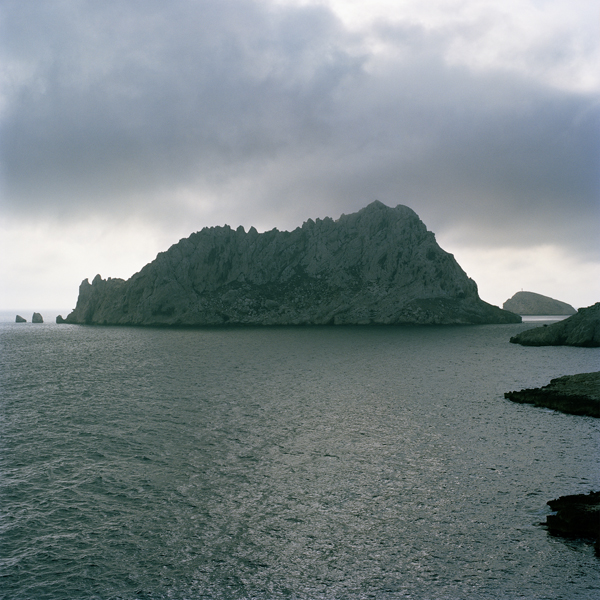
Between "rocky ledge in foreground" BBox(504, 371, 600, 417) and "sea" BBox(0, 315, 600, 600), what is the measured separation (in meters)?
2.02

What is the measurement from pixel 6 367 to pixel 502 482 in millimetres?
75710

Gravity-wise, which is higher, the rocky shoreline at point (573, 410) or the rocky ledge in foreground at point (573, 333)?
the rocky ledge in foreground at point (573, 333)

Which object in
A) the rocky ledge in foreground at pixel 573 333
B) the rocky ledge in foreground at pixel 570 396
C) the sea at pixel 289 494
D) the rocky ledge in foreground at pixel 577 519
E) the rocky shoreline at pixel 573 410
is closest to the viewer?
the sea at pixel 289 494

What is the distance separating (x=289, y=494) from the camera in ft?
69.4

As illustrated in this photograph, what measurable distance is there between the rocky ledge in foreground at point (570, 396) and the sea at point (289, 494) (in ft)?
6.62

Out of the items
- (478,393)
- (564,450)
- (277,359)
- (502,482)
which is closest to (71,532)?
(502,482)

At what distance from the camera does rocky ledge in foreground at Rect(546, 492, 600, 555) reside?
17109 mm

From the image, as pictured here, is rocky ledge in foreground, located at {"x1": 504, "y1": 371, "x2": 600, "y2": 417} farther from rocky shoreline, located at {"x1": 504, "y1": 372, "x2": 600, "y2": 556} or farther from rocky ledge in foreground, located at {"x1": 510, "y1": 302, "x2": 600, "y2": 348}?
rocky ledge in foreground, located at {"x1": 510, "y1": 302, "x2": 600, "y2": 348}

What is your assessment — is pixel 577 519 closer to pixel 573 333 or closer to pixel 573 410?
pixel 573 410

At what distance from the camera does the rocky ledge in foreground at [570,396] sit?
3803 cm

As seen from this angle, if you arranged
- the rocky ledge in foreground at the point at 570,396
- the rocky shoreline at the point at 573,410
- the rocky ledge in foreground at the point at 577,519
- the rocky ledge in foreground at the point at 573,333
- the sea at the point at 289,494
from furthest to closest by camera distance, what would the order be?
the rocky ledge in foreground at the point at 573,333, the rocky ledge in foreground at the point at 570,396, the rocky shoreline at the point at 573,410, the rocky ledge in foreground at the point at 577,519, the sea at the point at 289,494

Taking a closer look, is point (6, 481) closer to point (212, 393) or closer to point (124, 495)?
point (124, 495)

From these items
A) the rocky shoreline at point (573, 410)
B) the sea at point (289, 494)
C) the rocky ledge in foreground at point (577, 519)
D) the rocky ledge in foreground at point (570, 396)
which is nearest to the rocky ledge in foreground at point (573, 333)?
the rocky ledge in foreground at point (570, 396)

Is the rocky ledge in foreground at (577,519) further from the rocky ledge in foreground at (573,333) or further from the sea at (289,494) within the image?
the rocky ledge in foreground at (573,333)
